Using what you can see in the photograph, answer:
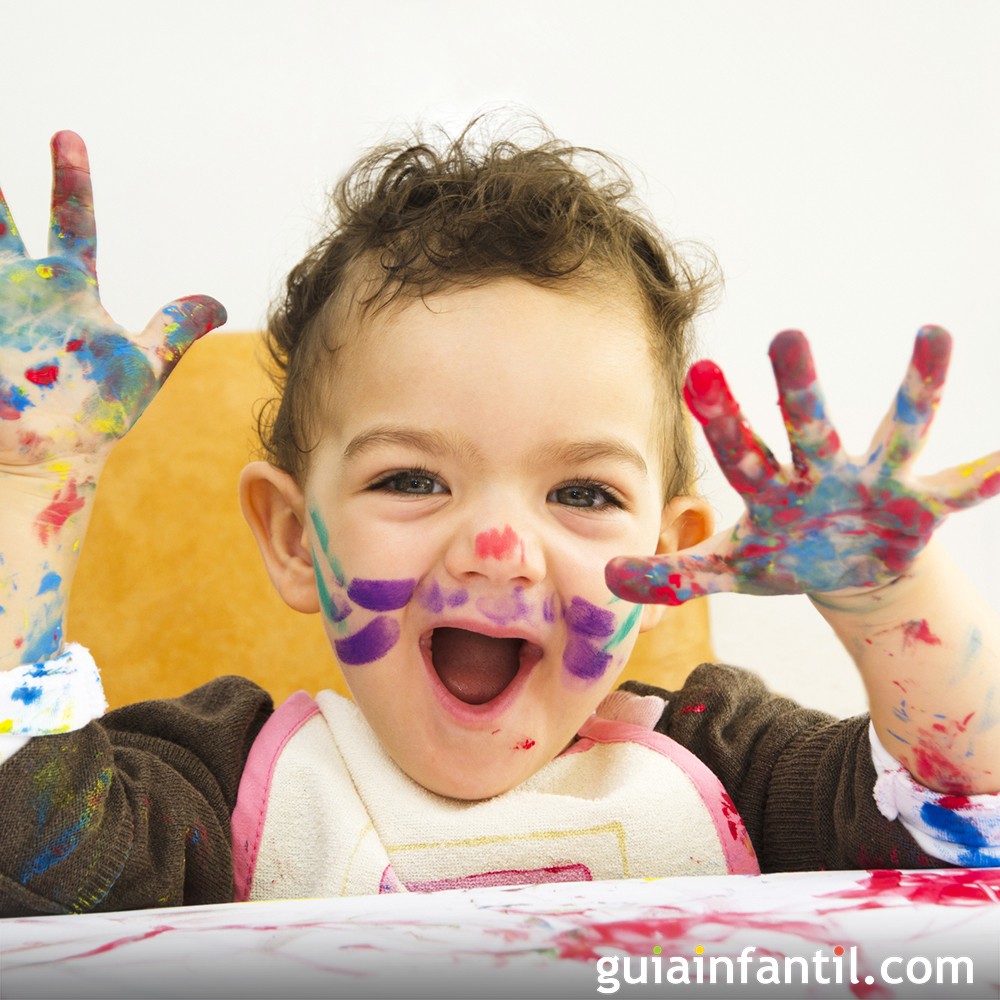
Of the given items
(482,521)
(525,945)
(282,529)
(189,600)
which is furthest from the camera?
(189,600)

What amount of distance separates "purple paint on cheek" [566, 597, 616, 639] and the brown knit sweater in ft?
0.60

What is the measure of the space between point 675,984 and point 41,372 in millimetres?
608

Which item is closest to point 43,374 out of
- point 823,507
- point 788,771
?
point 823,507

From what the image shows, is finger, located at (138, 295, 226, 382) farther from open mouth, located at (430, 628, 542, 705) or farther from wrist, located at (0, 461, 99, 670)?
open mouth, located at (430, 628, 542, 705)

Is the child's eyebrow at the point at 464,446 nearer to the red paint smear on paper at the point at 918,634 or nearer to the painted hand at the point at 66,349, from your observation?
the painted hand at the point at 66,349

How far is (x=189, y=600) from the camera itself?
1458 mm

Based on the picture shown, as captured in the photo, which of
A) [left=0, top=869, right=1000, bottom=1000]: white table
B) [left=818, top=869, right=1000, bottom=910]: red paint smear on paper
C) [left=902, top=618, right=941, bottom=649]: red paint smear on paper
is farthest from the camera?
[left=902, top=618, right=941, bottom=649]: red paint smear on paper

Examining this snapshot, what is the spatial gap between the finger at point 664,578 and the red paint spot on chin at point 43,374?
43cm

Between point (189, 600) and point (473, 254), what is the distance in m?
0.71

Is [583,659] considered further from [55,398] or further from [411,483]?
[55,398]

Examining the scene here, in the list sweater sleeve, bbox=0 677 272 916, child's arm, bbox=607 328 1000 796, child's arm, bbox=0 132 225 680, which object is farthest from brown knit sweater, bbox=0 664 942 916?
child's arm, bbox=607 328 1000 796

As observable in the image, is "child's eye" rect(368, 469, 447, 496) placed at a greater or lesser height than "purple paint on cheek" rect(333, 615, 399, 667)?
greater

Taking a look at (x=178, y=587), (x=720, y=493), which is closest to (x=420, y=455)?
(x=178, y=587)

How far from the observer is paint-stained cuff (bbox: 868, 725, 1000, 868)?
0.77m
